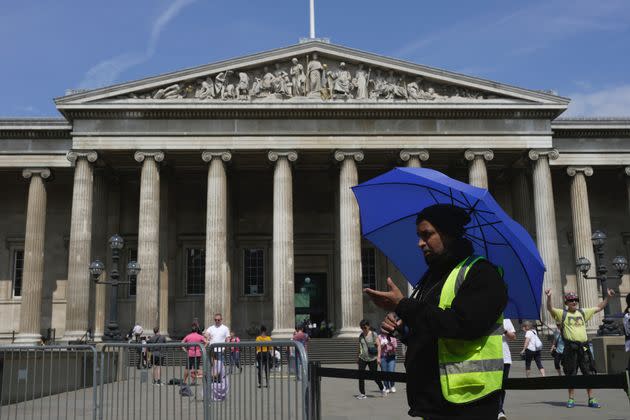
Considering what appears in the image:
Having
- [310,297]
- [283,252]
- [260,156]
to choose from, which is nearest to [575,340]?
[283,252]

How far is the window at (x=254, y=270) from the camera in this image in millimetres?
40188

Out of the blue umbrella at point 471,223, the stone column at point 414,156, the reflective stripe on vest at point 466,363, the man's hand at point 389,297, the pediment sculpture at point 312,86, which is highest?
the pediment sculpture at point 312,86

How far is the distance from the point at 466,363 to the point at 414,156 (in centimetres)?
3073

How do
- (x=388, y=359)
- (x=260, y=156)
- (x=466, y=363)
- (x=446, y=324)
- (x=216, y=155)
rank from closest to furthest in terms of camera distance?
(x=446, y=324) → (x=466, y=363) → (x=388, y=359) → (x=216, y=155) → (x=260, y=156)

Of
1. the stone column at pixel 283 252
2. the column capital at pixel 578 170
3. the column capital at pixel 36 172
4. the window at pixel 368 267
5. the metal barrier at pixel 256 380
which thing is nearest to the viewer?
the metal barrier at pixel 256 380

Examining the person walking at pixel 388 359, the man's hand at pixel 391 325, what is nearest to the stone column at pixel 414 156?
the person walking at pixel 388 359

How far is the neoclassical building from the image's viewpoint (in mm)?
33625

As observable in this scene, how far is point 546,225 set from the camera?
1342 inches

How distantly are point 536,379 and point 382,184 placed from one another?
201 centimetres

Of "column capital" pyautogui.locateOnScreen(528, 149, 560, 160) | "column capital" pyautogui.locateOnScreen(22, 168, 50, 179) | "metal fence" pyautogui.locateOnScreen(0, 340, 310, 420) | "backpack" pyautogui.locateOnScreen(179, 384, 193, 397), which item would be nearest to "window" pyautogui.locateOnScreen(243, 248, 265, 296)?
"column capital" pyautogui.locateOnScreen(22, 168, 50, 179)

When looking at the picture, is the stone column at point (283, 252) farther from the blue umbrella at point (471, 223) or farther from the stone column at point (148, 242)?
the blue umbrella at point (471, 223)

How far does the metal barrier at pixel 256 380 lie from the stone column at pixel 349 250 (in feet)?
78.8

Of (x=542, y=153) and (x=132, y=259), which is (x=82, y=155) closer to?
(x=132, y=259)

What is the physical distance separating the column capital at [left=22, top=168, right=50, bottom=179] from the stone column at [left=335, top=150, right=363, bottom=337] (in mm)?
15742
